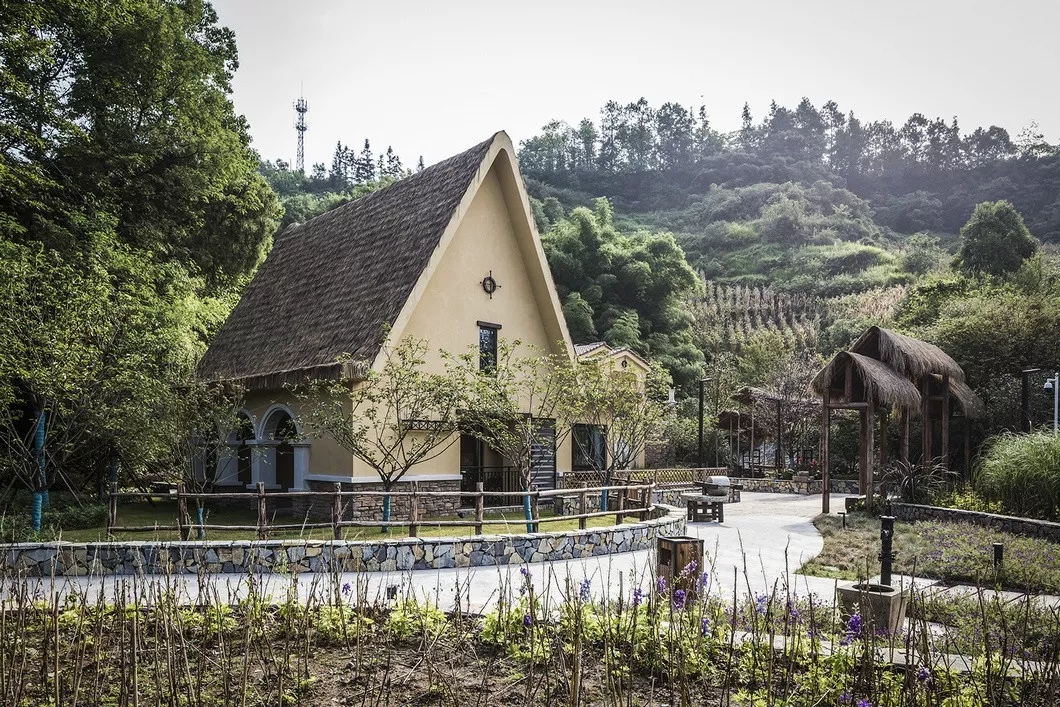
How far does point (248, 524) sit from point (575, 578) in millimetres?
6892

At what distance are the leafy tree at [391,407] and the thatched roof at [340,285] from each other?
1.53ft

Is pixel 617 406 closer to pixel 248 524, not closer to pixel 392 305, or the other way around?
pixel 392 305

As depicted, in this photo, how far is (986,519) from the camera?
1141 centimetres

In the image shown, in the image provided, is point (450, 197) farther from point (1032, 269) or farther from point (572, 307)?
point (1032, 269)

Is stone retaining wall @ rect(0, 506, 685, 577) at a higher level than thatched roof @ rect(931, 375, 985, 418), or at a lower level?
lower

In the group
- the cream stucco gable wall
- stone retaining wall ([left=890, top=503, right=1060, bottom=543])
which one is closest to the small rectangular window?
the cream stucco gable wall

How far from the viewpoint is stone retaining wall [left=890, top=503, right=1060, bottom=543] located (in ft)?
33.7

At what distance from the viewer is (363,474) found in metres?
13.5

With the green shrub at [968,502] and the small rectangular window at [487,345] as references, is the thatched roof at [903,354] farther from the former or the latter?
the small rectangular window at [487,345]

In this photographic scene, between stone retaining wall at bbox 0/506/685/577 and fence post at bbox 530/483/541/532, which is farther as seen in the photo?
fence post at bbox 530/483/541/532

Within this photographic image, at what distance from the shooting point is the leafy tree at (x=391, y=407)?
39.4 feet

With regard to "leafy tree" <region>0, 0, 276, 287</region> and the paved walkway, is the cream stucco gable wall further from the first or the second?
"leafy tree" <region>0, 0, 276, 287</region>

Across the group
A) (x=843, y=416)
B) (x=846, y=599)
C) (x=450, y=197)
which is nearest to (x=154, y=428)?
(x=450, y=197)

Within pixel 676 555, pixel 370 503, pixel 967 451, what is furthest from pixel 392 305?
pixel 967 451
